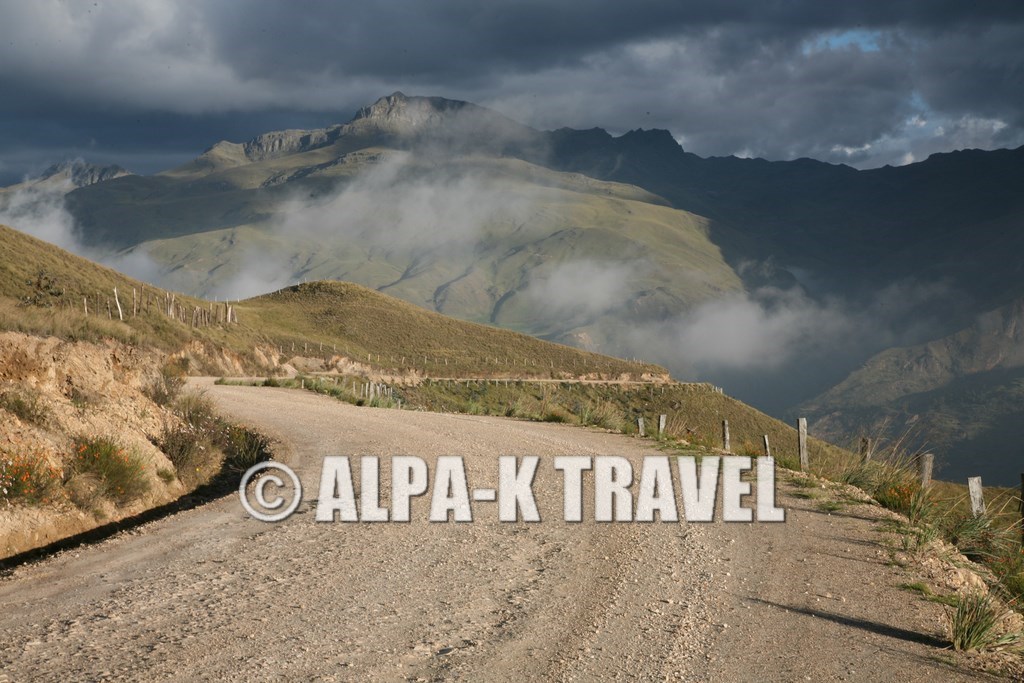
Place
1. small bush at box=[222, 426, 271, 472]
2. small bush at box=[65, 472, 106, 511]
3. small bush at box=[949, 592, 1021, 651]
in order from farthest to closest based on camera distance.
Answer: small bush at box=[222, 426, 271, 472] → small bush at box=[65, 472, 106, 511] → small bush at box=[949, 592, 1021, 651]

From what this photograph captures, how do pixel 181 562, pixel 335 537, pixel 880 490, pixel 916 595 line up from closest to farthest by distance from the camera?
1. pixel 916 595
2. pixel 181 562
3. pixel 335 537
4. pixel 880 490

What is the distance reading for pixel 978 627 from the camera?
25.7 feet

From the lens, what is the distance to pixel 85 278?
212 ft

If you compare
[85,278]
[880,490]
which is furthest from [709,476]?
[85,278]

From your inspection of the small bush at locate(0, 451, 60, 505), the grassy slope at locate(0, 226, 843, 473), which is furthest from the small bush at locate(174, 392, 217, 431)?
the grassy slope at locate(0, 226, 843, 473)

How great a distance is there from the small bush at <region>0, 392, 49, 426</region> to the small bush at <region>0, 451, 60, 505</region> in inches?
54.5

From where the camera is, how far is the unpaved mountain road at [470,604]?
7090mm

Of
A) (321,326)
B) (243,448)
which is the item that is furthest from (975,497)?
(321,326)

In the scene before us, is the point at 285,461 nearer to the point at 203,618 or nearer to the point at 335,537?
the point at 335,537

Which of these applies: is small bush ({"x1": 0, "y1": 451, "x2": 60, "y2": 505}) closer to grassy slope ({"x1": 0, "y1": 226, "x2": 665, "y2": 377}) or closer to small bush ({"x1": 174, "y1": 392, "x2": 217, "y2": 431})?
small bush ({"x1": 174, "y1": 392, "x2": 217, "y2": 431})

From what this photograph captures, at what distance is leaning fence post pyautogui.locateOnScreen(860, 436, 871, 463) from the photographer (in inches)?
632

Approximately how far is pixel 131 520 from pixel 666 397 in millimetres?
86846

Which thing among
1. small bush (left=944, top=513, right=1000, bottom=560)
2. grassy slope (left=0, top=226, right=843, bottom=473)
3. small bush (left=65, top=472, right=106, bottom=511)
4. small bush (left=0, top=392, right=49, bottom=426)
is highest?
grassy slope (left=0, top=226, right=843, bottom=473)

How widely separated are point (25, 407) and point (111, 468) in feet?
5.97
